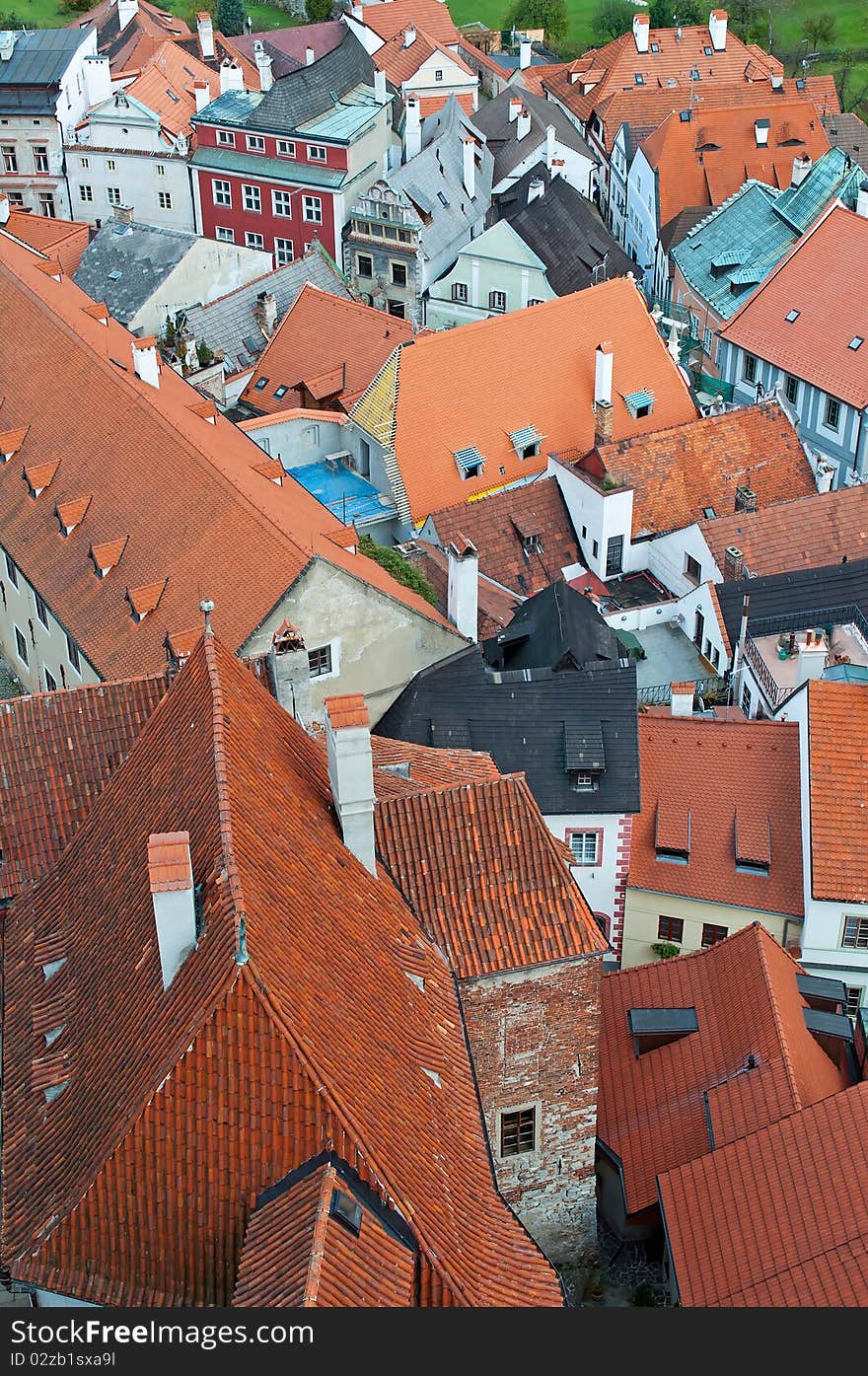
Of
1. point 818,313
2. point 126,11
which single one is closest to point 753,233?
point 818,313

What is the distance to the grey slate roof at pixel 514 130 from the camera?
94.7 meters

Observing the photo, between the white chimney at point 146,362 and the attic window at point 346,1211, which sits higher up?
the white chimney at point 146,362

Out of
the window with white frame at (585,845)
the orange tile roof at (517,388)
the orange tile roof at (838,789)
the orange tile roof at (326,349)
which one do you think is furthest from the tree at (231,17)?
the orange tile roof at (838,789)

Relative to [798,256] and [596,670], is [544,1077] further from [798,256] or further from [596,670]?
[798,256]

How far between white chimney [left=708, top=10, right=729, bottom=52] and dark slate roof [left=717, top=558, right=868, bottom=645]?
7197cm

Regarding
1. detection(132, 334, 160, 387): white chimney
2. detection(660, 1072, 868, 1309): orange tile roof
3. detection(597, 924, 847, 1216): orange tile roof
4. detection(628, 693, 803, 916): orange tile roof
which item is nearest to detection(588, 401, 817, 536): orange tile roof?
detection(132, 334, 160, 387): white chimney

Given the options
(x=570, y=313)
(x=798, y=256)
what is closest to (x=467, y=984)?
(x=570, y=313)

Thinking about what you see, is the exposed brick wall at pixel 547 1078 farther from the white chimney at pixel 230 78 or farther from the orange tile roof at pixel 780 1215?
the white chimney at pixel 230 78

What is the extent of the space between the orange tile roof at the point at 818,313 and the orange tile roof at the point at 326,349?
16.3 meters

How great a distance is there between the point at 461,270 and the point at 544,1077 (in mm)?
55219

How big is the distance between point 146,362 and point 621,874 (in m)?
22.1

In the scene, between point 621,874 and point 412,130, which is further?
point 412,130

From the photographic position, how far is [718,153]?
299 feet

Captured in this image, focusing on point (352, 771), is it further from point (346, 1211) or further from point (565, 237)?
point (565, 237)
